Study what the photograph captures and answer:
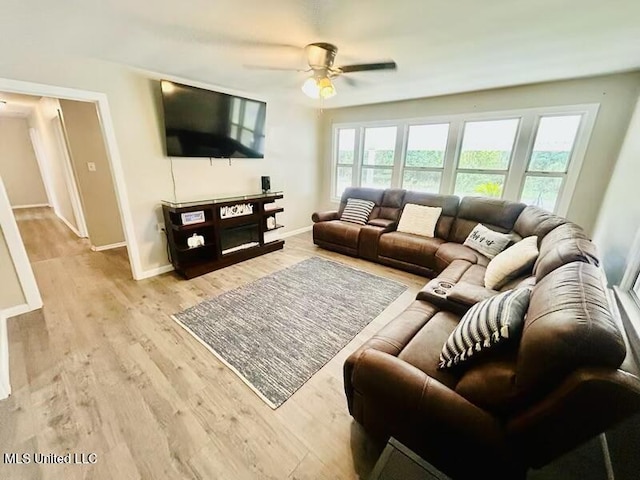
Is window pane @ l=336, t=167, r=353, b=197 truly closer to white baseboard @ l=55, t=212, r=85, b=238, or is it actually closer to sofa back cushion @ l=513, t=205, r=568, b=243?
sofa back cushion @ l=513, t=205, r=568, b=243

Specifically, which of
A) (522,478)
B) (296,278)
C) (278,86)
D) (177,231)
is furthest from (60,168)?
(522,478)

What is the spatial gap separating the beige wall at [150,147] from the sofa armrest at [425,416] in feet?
9.96

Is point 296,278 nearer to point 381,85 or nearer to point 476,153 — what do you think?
point 381,85

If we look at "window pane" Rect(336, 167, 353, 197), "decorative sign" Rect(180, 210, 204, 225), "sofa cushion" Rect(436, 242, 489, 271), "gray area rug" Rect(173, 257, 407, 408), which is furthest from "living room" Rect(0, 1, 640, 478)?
"window pane" Rect(336, 167, 353, 197)

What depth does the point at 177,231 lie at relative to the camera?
3.03 metres

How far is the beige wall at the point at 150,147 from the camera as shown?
2.31m

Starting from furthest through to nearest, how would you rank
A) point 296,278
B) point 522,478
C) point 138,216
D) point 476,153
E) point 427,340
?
point 476,153 < point 296,278 < point 138,216 < point 427,340 < point 522,478

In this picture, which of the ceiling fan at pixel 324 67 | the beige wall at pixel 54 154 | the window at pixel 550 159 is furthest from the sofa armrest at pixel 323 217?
the beige wall at pixel 54 154

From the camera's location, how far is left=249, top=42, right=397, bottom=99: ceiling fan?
2.05 m

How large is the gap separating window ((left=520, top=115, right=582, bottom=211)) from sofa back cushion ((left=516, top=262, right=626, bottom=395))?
3058mm

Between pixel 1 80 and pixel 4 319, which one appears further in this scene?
pixel 4 319

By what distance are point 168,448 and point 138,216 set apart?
99.8 inches

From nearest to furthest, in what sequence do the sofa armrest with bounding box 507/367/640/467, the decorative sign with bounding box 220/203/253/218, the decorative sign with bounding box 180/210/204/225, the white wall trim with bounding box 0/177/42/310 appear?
1. the sofa armrest with bounding box 507/367/640/467
2. the white wall trim with bounding box 0/177/42/310
3. the decorative sign with bounding box 180/210/204/225
4. the decorative sign with bounding box 220/203/253/218

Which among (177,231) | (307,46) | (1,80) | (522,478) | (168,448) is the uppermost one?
(307,46)
